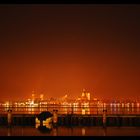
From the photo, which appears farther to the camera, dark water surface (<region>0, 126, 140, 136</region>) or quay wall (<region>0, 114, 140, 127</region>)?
quay wall (<region>0, 114, 140, 127</region>)

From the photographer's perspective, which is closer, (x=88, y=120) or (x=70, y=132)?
(x=70, y=132)

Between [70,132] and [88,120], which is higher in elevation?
[88,120]

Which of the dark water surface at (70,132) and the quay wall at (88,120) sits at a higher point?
the quay wall at (88,120)

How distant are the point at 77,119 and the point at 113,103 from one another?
837cm

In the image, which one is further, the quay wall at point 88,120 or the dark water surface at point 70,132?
the quay wall at point 88,120

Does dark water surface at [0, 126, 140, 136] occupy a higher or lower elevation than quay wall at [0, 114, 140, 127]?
lower
